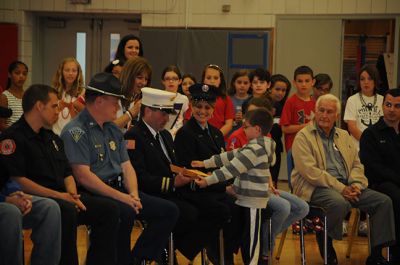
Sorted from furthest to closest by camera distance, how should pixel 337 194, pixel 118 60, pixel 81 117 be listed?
pixel 118 60
pixel 337 194
pixel 81 117

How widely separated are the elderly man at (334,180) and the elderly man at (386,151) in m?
0.13

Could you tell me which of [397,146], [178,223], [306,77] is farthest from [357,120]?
[178,223]

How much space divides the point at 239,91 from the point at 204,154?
6.21ft

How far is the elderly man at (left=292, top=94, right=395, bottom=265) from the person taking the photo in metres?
5.52

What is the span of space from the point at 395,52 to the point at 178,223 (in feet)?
18.0

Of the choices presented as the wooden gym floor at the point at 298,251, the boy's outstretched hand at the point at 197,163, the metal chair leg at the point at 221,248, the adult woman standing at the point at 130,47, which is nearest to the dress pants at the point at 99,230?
the boy's outstretched hand at the point at 197,163

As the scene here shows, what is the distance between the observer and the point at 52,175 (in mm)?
4434

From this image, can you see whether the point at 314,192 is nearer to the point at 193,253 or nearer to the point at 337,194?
the point at 337,194

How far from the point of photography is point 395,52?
9.48 metres

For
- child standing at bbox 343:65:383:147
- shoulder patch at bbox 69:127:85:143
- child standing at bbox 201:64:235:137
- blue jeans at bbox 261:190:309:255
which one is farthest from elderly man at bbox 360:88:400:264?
shoulder patch at bbox 69:127:85:143

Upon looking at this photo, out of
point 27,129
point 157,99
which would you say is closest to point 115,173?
point 157,99

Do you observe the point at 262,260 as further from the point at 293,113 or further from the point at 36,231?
the point at 293,113

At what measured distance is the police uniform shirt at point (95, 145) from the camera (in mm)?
4594

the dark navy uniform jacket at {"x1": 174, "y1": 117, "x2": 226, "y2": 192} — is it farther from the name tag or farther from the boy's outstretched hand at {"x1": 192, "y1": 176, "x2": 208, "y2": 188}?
the name tag
